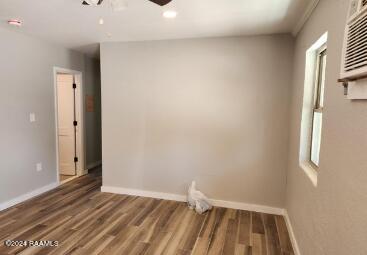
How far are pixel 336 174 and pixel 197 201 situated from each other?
2226 millimetres

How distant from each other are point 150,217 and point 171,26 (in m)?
2.49

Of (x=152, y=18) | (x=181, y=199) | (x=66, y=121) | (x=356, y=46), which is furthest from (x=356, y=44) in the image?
(x=66, y=121)

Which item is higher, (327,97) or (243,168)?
(327,97)

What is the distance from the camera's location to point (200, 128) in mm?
3477

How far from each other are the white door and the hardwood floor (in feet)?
4.04

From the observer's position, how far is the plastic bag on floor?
3287mm

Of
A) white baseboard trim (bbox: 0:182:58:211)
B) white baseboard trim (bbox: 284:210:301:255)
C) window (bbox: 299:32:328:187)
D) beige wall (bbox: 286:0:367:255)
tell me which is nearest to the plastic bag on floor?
white baseboard trim (bbox: 284:210:301:255)

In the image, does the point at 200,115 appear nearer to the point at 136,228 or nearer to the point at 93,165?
the point at 136,228

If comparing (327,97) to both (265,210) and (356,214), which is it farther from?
(265,210)

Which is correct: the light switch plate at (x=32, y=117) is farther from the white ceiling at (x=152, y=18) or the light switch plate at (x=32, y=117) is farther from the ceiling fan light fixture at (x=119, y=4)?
the ceiling fan light fixture at (x=119, y=4)

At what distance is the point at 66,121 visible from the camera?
15.6ft

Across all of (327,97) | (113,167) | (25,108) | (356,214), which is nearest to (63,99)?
(25,108)

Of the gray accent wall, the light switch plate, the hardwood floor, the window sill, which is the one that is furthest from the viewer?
the light switch plate

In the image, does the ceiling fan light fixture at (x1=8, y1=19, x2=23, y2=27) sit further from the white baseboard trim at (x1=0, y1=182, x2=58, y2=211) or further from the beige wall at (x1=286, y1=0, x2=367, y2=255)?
the beige wall at (x1=286, y1=0, x2=367, y2=255)
